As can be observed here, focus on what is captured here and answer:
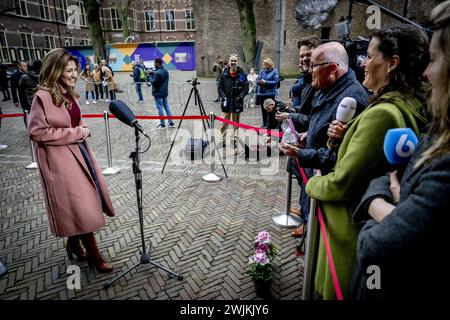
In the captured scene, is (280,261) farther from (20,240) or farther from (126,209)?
(20,240)

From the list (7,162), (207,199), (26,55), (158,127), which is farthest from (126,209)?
(26,55)

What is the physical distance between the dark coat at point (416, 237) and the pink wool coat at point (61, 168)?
2.56 metres

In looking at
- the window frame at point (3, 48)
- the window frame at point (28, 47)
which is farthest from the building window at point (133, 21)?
the window frame at point (3, 48)

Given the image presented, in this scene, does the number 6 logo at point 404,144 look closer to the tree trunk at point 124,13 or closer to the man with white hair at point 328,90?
the man with white hair at point 328,90

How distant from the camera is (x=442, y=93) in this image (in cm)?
101

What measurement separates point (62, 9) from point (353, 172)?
144 feet

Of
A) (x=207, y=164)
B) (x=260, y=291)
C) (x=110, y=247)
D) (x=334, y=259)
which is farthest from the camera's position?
(x=207, y=164)

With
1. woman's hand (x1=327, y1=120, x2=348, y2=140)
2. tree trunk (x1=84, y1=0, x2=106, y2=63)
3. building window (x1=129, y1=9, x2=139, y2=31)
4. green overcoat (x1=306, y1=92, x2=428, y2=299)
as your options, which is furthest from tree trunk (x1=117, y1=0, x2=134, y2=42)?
green overcoat (x1=306, y1=92, x2=428, y2=299)

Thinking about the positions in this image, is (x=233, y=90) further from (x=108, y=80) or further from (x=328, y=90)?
(x=108, y=80)

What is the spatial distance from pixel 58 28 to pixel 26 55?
6.59 m

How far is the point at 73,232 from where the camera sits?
2.80 metres

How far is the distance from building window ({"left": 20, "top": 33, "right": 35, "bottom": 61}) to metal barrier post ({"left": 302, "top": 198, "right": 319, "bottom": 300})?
121 ft

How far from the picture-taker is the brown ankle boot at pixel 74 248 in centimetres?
318

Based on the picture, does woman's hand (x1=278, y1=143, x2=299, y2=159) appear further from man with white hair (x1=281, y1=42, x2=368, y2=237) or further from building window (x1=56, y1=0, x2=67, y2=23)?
building window (x1=56, y1=0, x2=67, y2=23)
